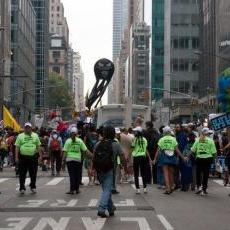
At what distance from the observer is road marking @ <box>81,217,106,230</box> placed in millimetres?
11836

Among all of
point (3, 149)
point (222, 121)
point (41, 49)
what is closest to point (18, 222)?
point (222, 121)

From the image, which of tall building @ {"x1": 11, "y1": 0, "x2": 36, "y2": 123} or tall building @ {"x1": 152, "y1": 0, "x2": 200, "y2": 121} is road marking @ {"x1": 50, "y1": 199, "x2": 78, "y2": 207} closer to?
tall building @ {"x1": 11, "y1": 0, "x2": 36, "y2": 123}

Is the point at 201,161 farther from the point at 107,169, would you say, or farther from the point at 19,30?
the point at 19,30

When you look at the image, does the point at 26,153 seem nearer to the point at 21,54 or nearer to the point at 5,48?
the point at 5,48

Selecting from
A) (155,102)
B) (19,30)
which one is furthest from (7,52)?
(155,102)

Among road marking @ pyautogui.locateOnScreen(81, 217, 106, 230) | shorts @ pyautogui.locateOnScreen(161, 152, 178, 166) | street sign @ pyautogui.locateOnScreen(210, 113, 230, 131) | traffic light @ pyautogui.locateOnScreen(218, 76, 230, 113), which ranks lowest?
road marking @ pyautogui.locateOnScreen(81, 217, 106, 230)

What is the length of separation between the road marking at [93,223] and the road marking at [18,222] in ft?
3.17

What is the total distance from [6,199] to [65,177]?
335 inches

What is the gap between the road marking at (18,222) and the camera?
39.2 feet

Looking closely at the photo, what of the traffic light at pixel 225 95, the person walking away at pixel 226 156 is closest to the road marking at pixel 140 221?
the person walking away at pixel 226 156

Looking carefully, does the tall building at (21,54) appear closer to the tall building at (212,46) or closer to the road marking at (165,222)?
the tall building at (212,46)

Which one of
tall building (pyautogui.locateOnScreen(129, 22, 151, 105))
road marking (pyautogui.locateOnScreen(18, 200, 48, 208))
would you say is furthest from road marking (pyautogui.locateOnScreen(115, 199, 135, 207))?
tall building (pyautogui.locateOnScreen(129, 22, 151, 105))

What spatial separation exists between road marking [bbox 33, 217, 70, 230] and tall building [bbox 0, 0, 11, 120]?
7573 centimetres

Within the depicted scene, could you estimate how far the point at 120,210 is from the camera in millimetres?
14250
